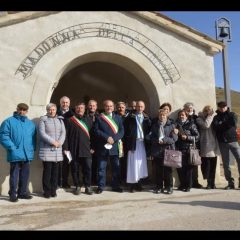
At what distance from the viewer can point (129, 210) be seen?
5480mm

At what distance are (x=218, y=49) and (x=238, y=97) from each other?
4413 cm

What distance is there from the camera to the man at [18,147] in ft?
21.2

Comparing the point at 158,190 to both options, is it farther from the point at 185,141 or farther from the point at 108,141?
the point at 108,141

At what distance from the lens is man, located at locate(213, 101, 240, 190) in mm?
7430

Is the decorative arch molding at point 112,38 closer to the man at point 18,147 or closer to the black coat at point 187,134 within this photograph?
the man at point 18,147

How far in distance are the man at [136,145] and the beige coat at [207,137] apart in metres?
1.05

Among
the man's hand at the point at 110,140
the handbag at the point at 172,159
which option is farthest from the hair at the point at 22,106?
the handbag at the point at 172,159

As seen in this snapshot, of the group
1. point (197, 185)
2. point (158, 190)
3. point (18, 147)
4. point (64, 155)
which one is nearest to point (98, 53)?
point (64, 155)

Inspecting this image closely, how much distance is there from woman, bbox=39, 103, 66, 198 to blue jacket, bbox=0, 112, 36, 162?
0.22 m

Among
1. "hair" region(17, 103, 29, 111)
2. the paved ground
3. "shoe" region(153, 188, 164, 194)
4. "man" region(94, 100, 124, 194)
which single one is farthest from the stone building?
"shoe" region(153, 188, 164, 194)

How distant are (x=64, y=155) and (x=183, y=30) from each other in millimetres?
3673

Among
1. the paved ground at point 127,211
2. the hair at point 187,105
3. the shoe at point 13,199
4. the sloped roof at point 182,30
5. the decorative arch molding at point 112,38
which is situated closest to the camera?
the paved ground at point 127,211

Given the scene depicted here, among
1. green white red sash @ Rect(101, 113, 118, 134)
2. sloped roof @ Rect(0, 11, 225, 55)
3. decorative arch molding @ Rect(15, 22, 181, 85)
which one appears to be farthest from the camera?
sloped roof @ Rect(0, 11, 225, 55)

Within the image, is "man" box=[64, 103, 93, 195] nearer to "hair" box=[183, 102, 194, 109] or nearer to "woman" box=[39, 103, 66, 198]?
"woman" box=[39, 103, 66, 198]
